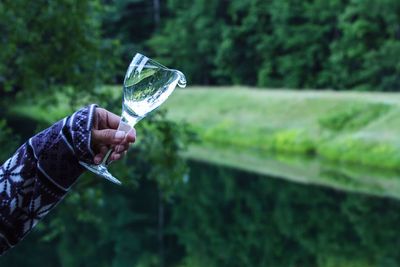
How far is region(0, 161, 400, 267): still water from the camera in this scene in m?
14.5

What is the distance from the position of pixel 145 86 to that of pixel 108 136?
157 mm

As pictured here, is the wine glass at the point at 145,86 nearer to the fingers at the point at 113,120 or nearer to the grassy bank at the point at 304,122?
the fingers at the point at 113,120

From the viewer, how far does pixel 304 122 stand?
31.6 meters

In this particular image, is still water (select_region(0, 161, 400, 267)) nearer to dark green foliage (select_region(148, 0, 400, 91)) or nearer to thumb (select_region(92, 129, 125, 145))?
thumb (select_region(92, 129, 125, 145))

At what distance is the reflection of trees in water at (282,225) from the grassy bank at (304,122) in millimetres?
5534

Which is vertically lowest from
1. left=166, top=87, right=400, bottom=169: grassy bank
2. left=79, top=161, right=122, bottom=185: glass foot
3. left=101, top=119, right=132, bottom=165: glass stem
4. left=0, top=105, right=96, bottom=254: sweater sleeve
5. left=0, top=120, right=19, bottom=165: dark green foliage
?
left=166, top=87, right=400, bottom=169: grassy bank

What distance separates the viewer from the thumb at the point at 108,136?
1601 millimetres

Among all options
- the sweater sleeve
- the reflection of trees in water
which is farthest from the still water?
the sweater sleeve

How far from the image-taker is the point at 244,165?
82.9 feet

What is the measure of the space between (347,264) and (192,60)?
128 ft

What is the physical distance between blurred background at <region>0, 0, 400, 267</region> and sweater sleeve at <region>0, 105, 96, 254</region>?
16.5 ft

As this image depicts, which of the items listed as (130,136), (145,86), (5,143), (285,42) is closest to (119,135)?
(130,136)

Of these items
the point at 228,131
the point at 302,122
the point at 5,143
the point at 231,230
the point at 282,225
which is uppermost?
the point at 5,143

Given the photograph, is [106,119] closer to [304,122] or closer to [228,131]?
[304,122]
